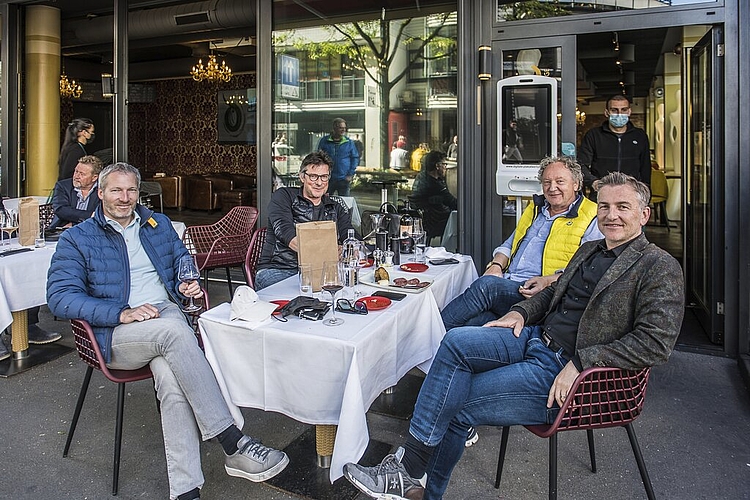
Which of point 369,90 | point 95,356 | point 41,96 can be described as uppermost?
point 41,96

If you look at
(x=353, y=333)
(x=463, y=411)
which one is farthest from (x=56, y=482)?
(x=463, y=411)

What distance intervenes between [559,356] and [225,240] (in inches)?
146

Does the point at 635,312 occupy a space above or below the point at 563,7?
below

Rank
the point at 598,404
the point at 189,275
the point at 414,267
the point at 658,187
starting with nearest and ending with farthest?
the point at 598,404
the point at 189,275
the point at 414,267
the point at 658,187

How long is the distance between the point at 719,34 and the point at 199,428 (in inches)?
163

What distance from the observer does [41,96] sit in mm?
7965

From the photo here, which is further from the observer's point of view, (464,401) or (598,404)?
(464,401)

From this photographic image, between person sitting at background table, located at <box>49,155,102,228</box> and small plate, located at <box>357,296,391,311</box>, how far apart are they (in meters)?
3.17

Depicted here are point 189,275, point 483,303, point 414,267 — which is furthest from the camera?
point 414,267

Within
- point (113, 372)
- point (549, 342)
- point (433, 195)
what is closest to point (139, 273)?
point (113, 372)

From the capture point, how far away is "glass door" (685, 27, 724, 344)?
427 centimetres

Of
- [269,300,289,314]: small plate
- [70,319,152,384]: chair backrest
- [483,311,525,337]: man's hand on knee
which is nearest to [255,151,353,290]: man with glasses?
[269,300,289,314]: small plate

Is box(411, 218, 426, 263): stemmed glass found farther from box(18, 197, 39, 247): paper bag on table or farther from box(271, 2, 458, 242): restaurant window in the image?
box(18, 197, 39, 247): paper bag on table

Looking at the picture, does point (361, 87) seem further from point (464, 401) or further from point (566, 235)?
point (464, 401)
